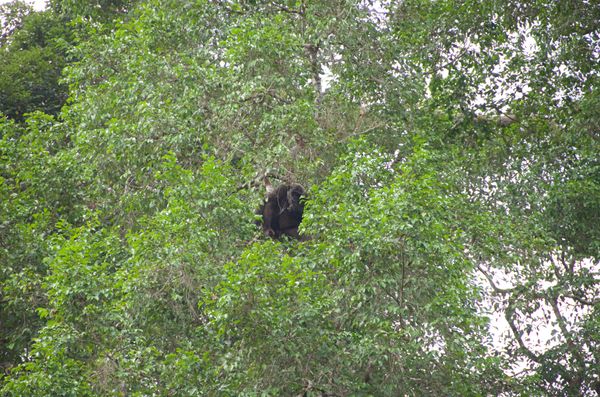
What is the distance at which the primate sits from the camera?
13.5 m

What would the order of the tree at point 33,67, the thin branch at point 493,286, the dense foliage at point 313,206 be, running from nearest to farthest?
the dense foliage at point 313,206
the thin branch at point 493,286
the tree at point 33,67

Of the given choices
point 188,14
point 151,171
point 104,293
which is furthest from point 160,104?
point 104,293

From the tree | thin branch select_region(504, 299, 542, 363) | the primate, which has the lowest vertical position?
thin branch select_region(504, 299, 542, 363)

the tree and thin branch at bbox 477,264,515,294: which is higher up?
the tree

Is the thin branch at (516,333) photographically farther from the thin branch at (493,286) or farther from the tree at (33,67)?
the tree at (33,67)

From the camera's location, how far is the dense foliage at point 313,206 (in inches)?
368

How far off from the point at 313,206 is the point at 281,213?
3.92 meters

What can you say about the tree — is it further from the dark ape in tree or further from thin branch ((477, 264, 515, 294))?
thin branch ((477, 264, 515, 294))

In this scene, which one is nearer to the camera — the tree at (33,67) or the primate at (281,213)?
the primate at (281,213)

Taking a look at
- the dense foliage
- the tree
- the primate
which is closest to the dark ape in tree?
the primate

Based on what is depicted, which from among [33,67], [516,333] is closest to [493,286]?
[516,333]

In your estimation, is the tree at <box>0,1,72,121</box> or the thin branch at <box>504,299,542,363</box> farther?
the tree at <box>0,1,72,121</box>

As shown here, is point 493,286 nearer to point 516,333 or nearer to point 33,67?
point 516,333

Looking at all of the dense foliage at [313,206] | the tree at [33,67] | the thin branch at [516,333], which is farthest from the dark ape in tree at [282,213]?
the tree at [33,67]
